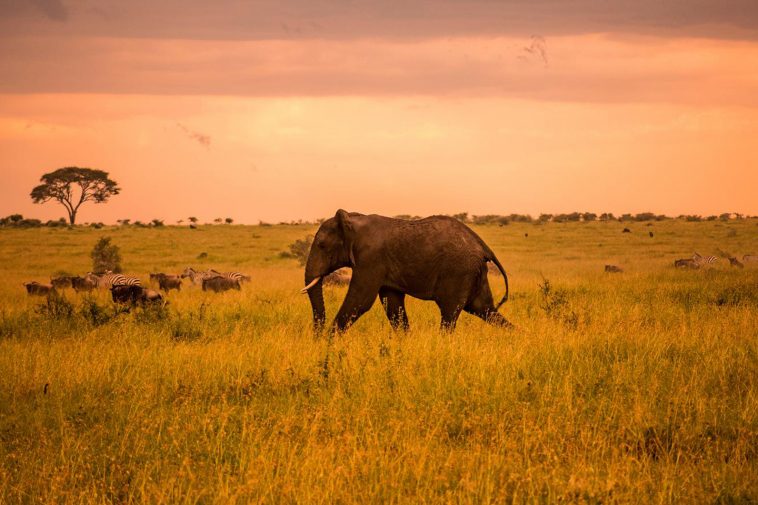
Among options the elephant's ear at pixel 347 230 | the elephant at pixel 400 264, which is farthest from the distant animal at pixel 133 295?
the elephant's ear at pixel 347 230

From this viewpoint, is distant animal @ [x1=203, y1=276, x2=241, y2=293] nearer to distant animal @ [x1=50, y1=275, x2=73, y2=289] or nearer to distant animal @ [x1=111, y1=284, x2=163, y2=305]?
distant animal @ [x1=50, y1=275, x2=73, y2=289]

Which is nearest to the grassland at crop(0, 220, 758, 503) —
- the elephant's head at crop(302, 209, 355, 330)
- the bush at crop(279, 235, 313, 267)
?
the elephant's head at crop(302, 209, 355, 330)

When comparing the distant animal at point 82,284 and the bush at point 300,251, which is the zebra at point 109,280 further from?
the bush at point 300,251

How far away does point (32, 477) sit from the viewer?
522 cm

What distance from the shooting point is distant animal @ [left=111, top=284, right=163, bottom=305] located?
1440cm

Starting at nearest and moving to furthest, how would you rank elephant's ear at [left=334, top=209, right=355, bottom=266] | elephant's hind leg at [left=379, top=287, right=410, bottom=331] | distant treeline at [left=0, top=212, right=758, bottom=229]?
elephant's ear at [left=334, top=209, right=355, bottom=266] → elephant's hind leg at [left=379, top=287, right=410, bottom=331] → distant treeline at [left=0, top=212, right=758, bottom=229]

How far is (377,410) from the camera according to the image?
6805 mm

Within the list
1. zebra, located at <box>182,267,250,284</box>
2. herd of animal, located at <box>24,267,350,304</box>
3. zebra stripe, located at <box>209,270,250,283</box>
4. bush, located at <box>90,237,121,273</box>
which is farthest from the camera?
bush, located at <box>90,237,121,273</box>

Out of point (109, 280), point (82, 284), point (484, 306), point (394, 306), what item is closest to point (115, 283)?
point (109, 280)

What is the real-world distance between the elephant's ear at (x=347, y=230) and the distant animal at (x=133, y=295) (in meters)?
5.01

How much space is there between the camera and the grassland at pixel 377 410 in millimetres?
5020

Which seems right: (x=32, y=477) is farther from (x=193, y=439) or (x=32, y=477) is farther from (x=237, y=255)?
(x=237, y=255)

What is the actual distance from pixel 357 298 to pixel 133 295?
602 centimetres

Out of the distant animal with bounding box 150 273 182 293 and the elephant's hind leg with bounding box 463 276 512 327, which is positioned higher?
the elephant's hind leg with bounding box 463 276 512 327
